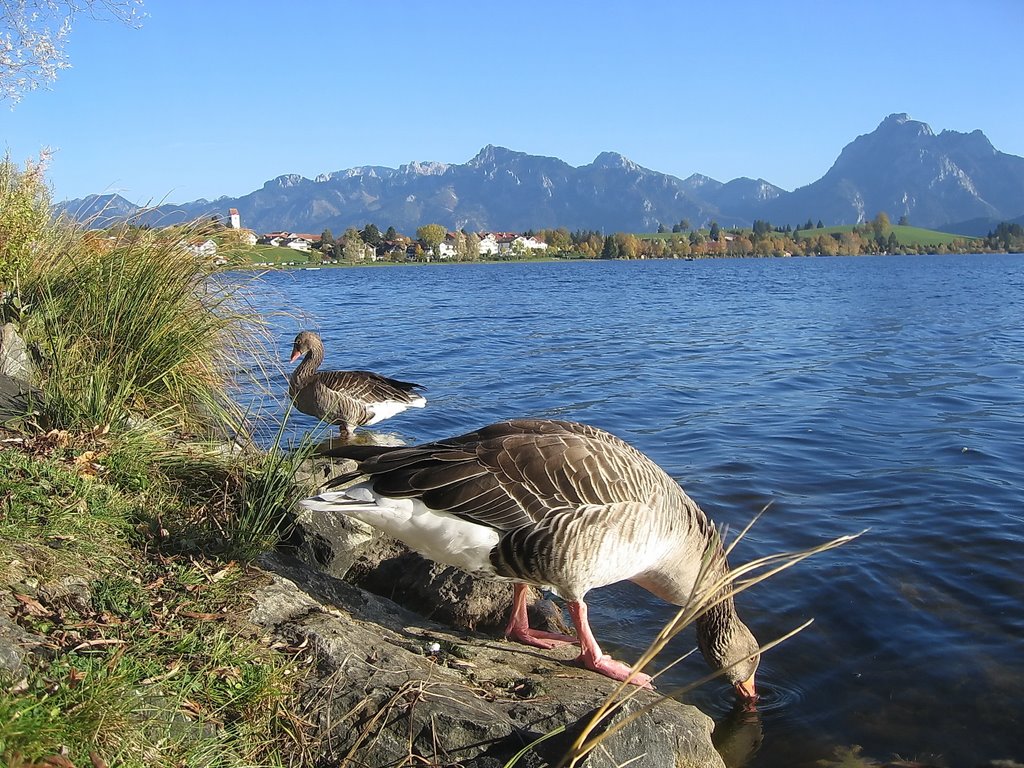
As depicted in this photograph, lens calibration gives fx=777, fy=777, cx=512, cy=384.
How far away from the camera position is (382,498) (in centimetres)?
462

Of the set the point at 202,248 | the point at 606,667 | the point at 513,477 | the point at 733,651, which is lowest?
the point at 733,651

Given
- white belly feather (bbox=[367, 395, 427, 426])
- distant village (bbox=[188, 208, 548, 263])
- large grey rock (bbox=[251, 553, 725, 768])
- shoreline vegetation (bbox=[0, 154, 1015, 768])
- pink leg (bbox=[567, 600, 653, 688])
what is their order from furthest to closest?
distant village (bbox=[188, 208, 548, 263]) → white belly feather (bbox=[367, 395, 427, 426]) → pink leg (bbox=[567, 600, 653, 688]) → large grey rock (bbox=[251, 553, 725, 768]) → shoreline vegetation (bbox=[0, 154, 1015, 768])

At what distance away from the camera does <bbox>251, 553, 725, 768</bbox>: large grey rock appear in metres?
3.28

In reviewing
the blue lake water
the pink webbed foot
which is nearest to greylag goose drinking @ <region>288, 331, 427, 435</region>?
the blue lake water

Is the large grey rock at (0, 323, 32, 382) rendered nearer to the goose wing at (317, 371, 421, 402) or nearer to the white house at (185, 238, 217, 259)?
the white house at (185, 238, 217, 259)

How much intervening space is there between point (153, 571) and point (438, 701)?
1763 millimetres

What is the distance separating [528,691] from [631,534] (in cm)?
115

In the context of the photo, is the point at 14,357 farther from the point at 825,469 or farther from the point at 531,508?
the point at 825,469

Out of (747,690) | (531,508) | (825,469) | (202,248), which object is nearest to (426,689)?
(531,508)

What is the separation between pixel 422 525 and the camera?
461 centimetres

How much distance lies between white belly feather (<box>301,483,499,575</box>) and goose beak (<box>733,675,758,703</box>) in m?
1.91

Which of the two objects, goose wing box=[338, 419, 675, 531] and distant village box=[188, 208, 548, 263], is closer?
goose wing box=[338, 419, 675, 531]

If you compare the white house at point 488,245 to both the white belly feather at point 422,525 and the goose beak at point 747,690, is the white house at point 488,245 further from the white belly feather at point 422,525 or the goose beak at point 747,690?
the white belly feather at point 422,525

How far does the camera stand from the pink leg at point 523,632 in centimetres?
505
